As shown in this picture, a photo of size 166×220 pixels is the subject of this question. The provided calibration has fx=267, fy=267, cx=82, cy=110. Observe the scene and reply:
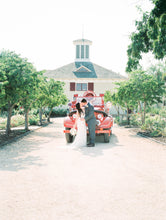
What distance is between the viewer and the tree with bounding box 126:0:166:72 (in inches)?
377

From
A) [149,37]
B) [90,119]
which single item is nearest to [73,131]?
[90,119]

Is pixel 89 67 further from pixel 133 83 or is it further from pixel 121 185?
pixel 121 185

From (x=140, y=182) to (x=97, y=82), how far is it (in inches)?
1699

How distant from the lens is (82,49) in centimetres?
5312

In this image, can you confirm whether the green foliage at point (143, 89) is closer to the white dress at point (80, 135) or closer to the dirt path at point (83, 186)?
the white dress at point (80, 135)

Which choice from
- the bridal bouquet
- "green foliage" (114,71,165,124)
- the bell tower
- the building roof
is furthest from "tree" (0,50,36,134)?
the bell tower

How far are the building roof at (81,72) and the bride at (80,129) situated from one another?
3668cm

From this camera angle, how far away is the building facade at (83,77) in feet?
156

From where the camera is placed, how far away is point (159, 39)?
429 inches

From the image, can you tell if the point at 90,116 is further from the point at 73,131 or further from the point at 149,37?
the point at 149,37

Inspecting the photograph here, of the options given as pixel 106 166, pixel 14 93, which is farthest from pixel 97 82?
pixel 106 166

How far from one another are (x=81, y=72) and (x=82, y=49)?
6.47m

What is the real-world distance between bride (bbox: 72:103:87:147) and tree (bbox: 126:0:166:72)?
418cm

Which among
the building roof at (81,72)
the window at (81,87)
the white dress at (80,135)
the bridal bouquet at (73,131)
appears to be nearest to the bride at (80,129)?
the white dress at (80,135)
